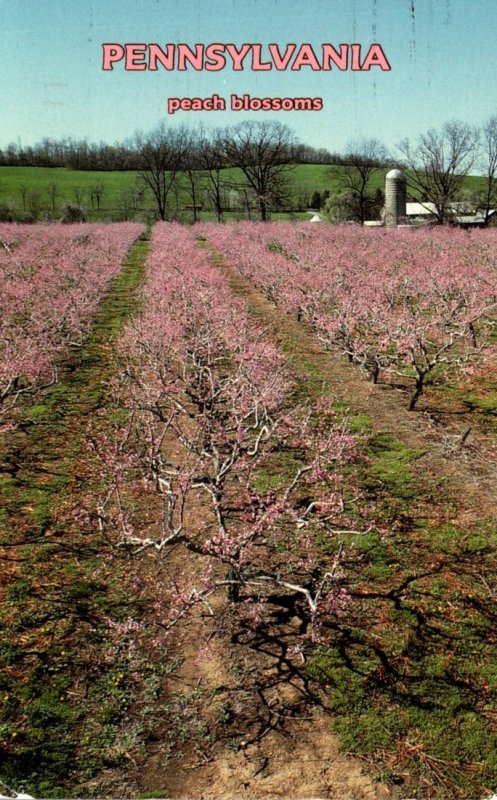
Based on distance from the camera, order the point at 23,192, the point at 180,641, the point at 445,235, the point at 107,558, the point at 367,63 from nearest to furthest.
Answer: the point at 180,641 → the point at 107,558 → the point at 367,63 → the point at 445,235 → the point at 23,192

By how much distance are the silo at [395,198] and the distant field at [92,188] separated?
10828mm

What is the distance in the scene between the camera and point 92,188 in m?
88.0

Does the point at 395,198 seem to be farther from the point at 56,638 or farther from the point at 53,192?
the point at 56,638

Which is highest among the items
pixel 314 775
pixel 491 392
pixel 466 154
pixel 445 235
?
pixel 466 154

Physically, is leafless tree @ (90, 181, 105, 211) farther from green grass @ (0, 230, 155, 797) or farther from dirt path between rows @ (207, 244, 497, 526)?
green grass @ (0, 230, 155, 797)

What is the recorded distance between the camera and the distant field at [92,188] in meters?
81.6

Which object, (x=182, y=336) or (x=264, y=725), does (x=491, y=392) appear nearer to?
(x=182, y=336)

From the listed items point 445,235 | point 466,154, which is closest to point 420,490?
point 445,235

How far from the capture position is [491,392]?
1315 centimetres

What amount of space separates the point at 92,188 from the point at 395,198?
47.4 metres

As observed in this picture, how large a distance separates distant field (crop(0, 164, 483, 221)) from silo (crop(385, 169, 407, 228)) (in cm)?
1083

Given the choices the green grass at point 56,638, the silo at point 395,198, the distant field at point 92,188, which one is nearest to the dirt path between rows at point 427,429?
the green grass at point 56,638

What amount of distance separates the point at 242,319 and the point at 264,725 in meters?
11.1

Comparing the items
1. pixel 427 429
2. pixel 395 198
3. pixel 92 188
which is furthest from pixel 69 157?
pixel 427 429
